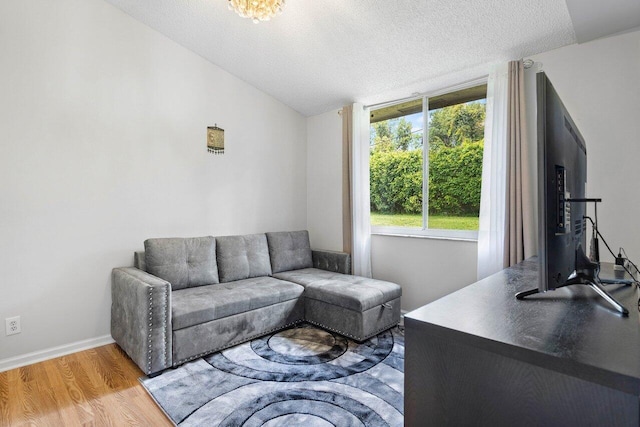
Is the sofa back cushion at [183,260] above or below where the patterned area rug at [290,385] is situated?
above

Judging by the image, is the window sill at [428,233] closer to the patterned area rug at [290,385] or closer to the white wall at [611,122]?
the white wall at [611,122]

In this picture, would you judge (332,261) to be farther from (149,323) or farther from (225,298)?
(149,323)

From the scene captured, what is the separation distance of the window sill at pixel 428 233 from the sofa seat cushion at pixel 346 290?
23.5 inches

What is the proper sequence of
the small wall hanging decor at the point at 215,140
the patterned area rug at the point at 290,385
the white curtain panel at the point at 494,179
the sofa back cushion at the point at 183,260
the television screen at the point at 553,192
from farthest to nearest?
the small wall hanging decor at the point at 215,140, the sofa back cushion at the point at 183,260, the white curtain panel at the point at 494,179, the patterned area rug at the point at 290,385, the television screen at the point at 553,192

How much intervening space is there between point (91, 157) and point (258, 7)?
1.77m

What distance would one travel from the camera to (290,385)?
208 centimetres

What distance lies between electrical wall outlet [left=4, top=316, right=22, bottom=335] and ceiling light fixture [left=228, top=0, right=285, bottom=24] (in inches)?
105

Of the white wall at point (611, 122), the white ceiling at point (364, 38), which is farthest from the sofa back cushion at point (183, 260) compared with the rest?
the white wall at point (611, 122)

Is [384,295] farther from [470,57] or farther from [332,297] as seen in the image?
[470,57]

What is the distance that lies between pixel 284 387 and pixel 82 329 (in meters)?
1.79

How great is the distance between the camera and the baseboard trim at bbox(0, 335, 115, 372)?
2.33 metres

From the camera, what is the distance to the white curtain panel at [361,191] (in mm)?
3635

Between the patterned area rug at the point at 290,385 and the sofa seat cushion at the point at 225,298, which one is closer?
the patterned area rug at the point at 290,385

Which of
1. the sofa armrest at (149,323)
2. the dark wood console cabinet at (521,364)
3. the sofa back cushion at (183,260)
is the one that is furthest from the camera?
the sofa back cushion at (183,260)
